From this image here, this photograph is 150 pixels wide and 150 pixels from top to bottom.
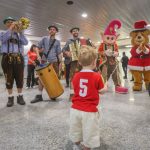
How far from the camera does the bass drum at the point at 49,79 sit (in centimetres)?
320

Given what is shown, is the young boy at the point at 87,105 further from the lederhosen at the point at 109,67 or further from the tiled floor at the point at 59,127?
the lederhosen at the point at 109,67

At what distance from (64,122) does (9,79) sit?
1.27 m

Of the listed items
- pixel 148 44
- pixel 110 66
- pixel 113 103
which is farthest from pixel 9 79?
pixel 148 44

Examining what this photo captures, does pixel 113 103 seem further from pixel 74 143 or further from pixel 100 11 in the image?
pixel 100 11

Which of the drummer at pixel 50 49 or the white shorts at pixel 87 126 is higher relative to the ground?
the drummer at pixel 50 49

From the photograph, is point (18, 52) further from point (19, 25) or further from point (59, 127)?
point (59, 127)

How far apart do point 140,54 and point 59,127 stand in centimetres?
287

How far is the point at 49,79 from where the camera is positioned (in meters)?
3.26

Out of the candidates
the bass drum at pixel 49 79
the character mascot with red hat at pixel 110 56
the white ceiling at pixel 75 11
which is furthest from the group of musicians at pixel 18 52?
the white ceiling at pixel 75 11

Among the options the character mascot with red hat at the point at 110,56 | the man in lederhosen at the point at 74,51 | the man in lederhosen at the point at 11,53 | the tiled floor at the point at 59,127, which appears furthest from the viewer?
the character mascot with red hat at the point at 110,56

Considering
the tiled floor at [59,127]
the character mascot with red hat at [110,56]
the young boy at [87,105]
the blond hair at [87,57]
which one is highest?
the character mascot with red hat at [110,56]

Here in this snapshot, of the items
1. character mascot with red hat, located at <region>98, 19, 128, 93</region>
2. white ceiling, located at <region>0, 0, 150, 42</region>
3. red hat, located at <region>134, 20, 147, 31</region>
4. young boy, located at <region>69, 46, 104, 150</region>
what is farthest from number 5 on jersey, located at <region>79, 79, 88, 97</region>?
white ceiling, located at <region>0, 0, 150, 42</region>

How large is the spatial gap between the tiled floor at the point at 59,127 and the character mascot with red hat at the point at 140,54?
139 cm

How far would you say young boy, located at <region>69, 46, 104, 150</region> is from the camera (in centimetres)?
149
